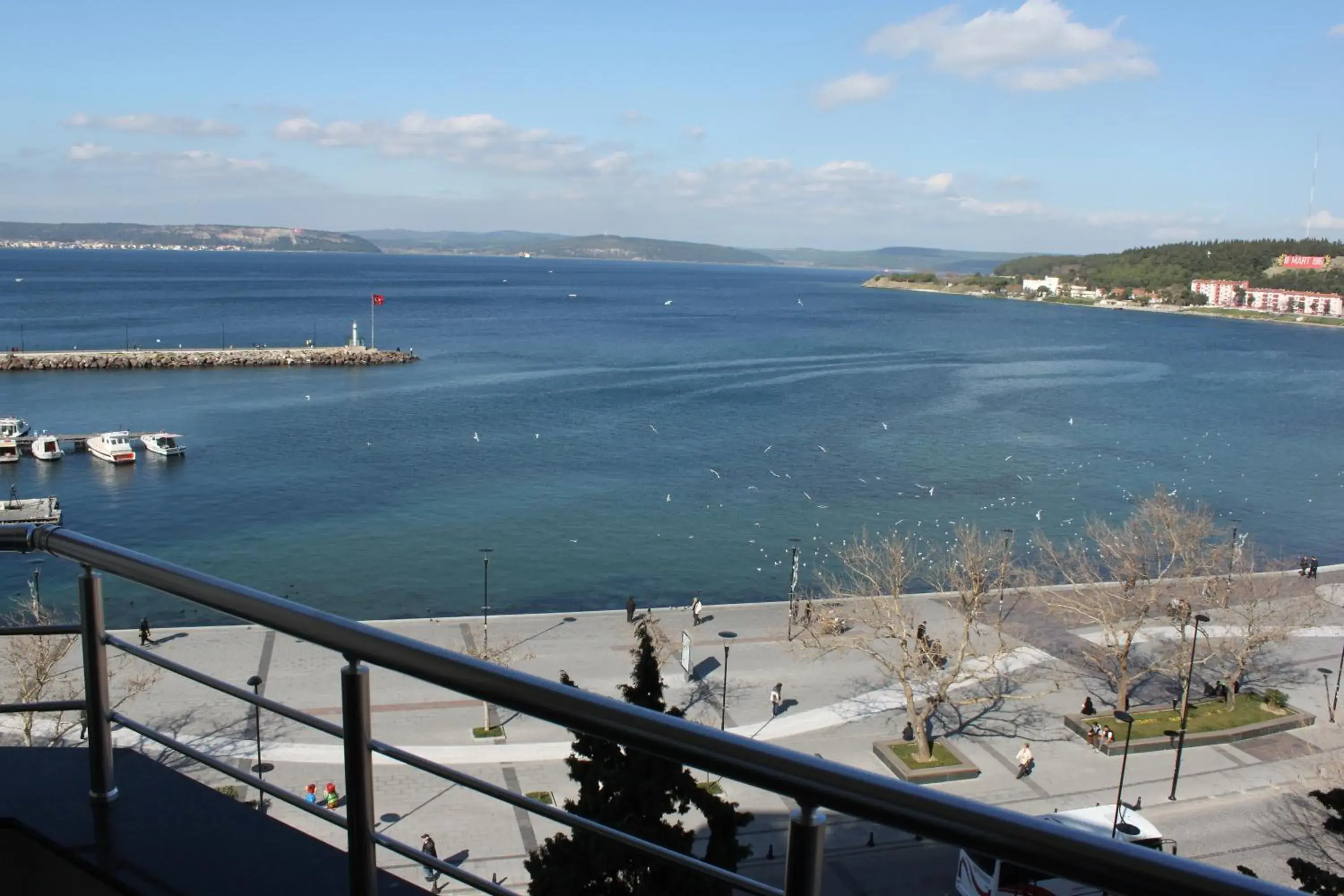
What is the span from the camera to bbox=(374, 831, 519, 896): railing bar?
1406mm

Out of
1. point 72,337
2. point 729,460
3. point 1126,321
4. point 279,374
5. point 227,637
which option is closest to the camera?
point 227,637

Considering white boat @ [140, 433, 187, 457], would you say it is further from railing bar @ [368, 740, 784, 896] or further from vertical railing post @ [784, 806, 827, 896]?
vertical railing post @ [784, 806, 827, 896]

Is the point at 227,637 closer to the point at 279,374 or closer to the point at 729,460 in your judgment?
the point at 729,460

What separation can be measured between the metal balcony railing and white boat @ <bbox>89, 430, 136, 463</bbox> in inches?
1513

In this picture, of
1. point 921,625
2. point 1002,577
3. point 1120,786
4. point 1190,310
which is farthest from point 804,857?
point 1190,310

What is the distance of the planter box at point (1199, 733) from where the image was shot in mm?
16500

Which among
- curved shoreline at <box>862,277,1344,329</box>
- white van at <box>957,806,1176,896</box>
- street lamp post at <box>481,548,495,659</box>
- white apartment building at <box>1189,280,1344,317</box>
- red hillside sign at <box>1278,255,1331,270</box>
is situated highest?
red hillside sign at <box>1278,255,1331,270</box>

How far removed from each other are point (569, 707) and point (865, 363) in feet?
225

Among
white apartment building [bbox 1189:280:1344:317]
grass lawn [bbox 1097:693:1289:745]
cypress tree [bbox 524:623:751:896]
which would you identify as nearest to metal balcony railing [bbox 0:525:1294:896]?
cypress tree [bbox 524:623:751:896]

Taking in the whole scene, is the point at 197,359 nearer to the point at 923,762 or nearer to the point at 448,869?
the point at 923,762

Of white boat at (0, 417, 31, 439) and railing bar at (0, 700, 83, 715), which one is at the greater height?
railing bar at (0, 700, 83, 715)

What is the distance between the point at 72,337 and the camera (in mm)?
67938

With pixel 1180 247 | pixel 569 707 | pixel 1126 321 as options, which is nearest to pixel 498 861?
pixel 569 707

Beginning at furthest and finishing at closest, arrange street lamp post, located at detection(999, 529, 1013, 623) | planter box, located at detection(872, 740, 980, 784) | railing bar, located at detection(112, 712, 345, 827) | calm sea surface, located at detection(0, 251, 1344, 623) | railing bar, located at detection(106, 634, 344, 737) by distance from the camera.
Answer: calm sea surface, located at detection(0, 251, 1344, 623), street lamp post, located at detection(999, 529, 1013, 623), planter box, located at detection(872, 740, 980, 784), railing bar, located at detection(112, 712, 345, 827), railing bar, located at detection(106, 634, 344, 737)
